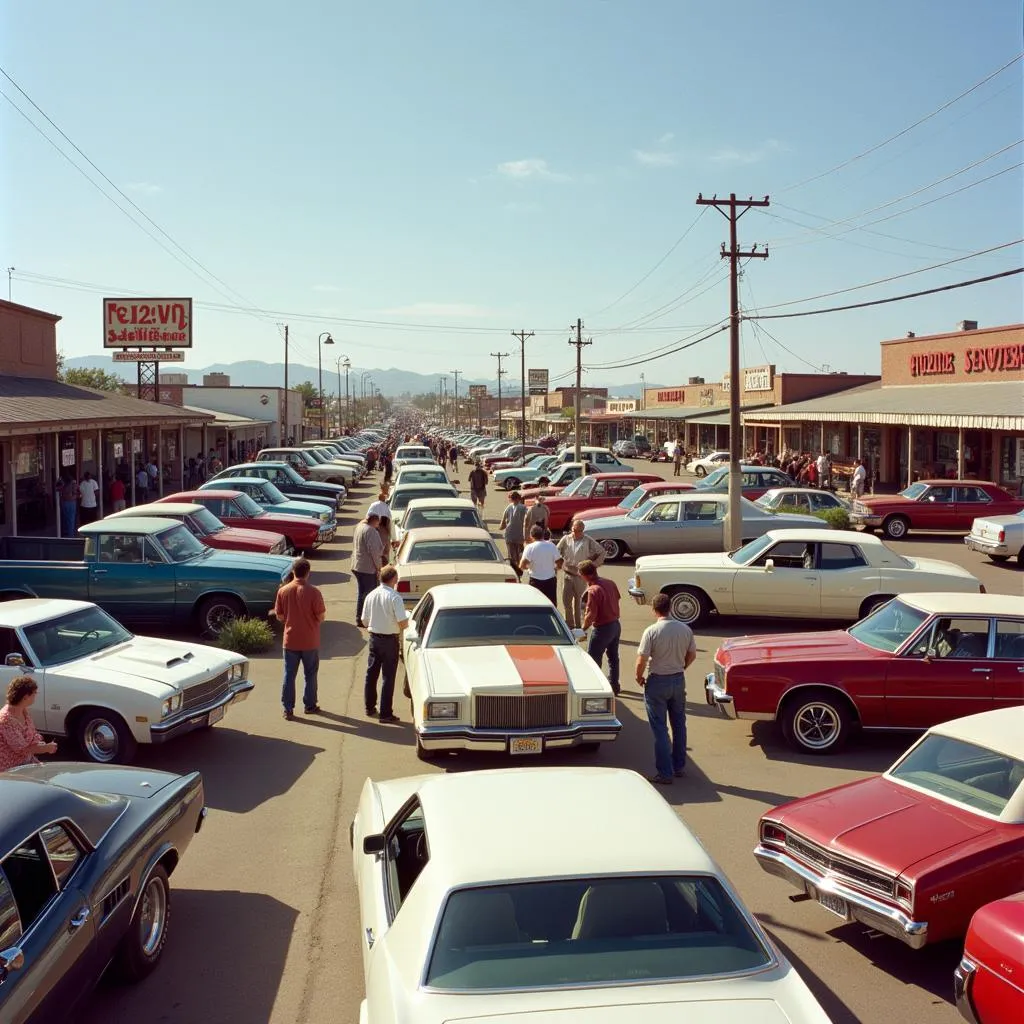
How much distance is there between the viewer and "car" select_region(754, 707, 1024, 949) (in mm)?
5914

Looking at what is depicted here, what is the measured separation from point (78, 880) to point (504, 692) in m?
4.36

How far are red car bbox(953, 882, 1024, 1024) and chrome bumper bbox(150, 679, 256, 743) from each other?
6.62 m

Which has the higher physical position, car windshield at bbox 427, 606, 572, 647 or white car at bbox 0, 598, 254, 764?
car windshield at bbox 427, 606, 572, 647

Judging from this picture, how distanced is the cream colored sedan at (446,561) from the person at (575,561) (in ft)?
2.68

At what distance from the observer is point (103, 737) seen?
377 inches

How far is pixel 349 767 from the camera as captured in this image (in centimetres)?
966

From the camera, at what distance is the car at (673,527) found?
22.0 m

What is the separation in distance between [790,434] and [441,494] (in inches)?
1422

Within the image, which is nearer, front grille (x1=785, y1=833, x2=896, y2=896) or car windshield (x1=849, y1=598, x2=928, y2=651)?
front grille (x1=785, y1=833, x2=896, y2=896)

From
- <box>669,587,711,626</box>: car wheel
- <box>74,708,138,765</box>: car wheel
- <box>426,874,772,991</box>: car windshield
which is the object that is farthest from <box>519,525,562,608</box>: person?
<box>426,874,772,991</box>: car windshield

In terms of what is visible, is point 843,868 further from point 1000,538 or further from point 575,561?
point 1000,538

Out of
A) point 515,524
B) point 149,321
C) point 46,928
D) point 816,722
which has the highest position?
point 149,321

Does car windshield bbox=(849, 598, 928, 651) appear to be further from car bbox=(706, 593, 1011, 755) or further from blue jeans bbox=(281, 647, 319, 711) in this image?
blue jeans bbox=(281, 647, 319, 711)

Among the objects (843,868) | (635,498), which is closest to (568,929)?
(843,868)
